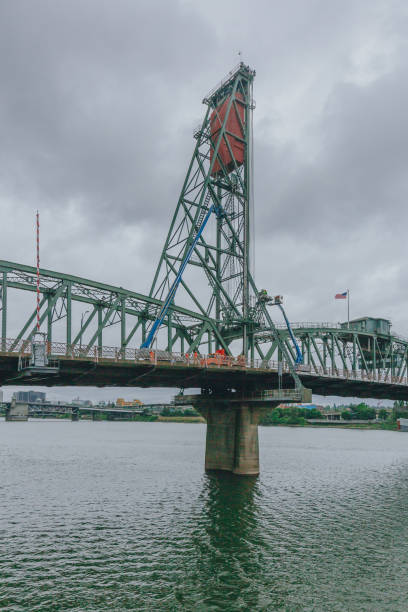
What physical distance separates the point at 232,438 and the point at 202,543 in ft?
95.5

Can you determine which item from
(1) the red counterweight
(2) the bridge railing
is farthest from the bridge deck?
(1) the red counterweight

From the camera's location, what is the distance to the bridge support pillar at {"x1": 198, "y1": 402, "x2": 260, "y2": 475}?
2272 inches

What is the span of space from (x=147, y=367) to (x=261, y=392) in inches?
707

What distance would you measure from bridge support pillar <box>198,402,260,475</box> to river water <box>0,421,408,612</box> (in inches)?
90.7

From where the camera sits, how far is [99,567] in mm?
26078

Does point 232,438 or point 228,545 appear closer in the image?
point 228,545

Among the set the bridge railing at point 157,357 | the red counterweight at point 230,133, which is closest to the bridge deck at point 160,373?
the bridge railing at point 157,357

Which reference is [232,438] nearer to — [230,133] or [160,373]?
[160,373]

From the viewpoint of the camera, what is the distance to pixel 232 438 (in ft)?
195

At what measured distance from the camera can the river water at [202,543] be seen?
22.5 m

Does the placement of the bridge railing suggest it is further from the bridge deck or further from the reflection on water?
the reflection on water

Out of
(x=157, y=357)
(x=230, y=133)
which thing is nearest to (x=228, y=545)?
(x=157, y=357)

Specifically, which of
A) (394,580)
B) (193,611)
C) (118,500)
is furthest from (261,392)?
(193,611)

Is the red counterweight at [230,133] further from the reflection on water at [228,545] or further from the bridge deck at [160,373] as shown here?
the reflection on water at [228,545]
